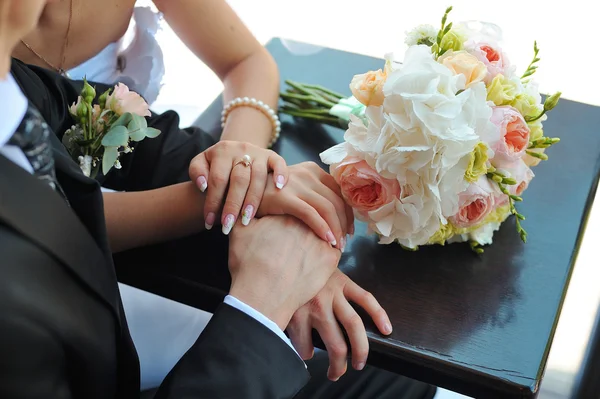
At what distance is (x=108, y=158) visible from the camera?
926mm

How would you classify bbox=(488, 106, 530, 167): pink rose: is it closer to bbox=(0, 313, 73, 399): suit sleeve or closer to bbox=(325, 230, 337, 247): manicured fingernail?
bbox=(325, 230, 337, 247): manicured fingernail

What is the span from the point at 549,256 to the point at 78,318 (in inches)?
25.8

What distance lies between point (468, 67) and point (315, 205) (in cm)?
26

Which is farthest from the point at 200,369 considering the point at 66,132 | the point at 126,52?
the point at 126,52

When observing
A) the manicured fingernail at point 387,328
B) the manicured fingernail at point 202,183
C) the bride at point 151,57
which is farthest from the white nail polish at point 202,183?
the manicured fingernail at point 387,328

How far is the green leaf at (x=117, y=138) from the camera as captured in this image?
0.92 m

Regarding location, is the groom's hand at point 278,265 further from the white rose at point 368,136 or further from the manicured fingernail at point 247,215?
the white rose at point 368,136

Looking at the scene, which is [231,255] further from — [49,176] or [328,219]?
[49,176]

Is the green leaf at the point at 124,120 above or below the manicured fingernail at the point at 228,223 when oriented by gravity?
above

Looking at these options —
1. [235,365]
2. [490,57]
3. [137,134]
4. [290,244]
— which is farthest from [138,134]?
[490,57]

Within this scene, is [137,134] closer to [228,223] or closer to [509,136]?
[228,223]

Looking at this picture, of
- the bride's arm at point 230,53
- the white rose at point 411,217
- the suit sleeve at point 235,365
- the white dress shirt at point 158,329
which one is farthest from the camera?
the bride's arm at point 230,53

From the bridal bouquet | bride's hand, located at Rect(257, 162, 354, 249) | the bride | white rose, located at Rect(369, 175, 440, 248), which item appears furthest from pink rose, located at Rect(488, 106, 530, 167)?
the bride

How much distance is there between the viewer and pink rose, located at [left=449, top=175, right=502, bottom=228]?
2.79 ft
